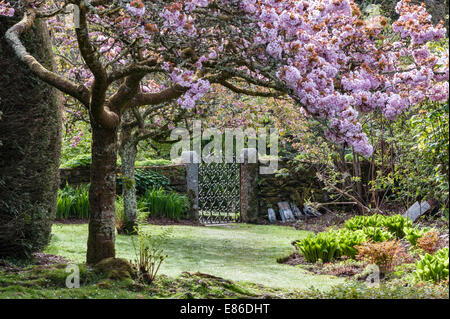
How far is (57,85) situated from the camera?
5828mm

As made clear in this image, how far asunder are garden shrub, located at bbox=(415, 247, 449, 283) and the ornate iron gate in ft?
27.7

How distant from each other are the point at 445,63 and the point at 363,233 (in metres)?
3.66

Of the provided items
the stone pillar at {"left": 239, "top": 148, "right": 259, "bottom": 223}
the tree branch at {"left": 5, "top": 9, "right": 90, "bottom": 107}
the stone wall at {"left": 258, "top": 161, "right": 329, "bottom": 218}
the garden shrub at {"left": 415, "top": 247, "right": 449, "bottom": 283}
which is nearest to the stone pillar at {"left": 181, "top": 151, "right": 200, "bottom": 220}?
the stone pillar at {"left": 239, "top": 148, "right": 259, "bottom": 223}

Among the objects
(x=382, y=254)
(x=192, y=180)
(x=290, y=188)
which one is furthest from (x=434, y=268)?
(x=290, y=188)

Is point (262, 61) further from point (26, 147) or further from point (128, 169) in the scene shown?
point (128, 169)

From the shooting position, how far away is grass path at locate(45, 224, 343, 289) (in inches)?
259

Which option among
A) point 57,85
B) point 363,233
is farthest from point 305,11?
point 363,233

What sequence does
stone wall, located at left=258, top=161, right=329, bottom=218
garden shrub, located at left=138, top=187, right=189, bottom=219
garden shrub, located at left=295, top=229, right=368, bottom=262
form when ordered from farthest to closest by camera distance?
1. stone wall, located at left=258, top=161, right=329, bottom=218
2. garden shrub, located at left=138, top=187, right=189, bottom=219
3. garden shrub, located at left=295, top=229, right=368, bottom=262

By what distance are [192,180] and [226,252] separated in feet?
15.3

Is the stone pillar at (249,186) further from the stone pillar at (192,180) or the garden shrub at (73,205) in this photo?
the garden shrub at (73,205)

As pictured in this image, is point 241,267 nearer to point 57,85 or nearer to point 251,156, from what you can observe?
point 57,85

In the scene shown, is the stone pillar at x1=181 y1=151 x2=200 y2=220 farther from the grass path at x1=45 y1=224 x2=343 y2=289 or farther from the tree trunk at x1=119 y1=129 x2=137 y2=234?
the tree trunk at x1=119 y1=129 x2=137 y2=234

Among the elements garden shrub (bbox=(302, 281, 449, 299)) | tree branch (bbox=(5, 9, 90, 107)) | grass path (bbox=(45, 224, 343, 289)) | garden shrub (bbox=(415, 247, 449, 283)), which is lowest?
grass path (bbox=(45, 224, 343, 289))

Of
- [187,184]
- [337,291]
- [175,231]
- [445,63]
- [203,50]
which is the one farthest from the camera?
[187,184]
